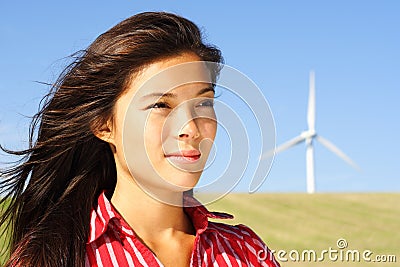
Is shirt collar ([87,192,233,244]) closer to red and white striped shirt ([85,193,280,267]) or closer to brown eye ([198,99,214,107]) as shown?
red and white striped shirt ([85,193,280,267])

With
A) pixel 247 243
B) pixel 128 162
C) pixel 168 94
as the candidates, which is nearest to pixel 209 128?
pixel 168 94

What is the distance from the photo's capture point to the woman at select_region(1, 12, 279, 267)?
9.62 ft

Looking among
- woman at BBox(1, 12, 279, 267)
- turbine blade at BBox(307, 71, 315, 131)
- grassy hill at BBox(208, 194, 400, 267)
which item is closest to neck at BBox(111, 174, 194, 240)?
woman at BBox(1, 12, 279, 267)

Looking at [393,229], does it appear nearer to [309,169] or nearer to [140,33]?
[309,169]

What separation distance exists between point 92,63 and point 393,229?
19900 millimetres

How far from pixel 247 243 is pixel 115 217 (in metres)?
0.60

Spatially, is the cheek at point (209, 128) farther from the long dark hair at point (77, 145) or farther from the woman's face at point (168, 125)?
the long dark hair at point (77, 145)

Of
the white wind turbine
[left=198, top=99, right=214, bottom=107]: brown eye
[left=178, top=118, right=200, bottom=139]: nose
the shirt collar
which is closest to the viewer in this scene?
[left=178, top=118, right=200, bottom=139]: nose

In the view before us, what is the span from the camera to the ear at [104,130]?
125 inches

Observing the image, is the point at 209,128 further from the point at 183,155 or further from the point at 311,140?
the point at 311,140

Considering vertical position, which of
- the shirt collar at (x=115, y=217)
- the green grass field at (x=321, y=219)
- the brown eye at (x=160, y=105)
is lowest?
the green grass field at (x=321, y=219)

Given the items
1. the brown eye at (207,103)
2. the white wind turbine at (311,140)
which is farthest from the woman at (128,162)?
the white wind turbine at (311,140)

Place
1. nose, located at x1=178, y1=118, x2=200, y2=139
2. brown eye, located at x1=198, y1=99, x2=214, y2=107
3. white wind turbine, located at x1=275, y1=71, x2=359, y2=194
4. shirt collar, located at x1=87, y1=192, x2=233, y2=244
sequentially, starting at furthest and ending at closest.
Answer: white wind turbine, located at x1=275, y1=71, x2=359, y2=194, shirt collar, located at x1=87, y1=192, x2=233, y2=244, brown eye, located at x1=198, y1=99, x2=214, y2=107, nose, located at x1=178, y1=118, x2=200, y2=139

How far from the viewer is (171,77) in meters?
2.97
